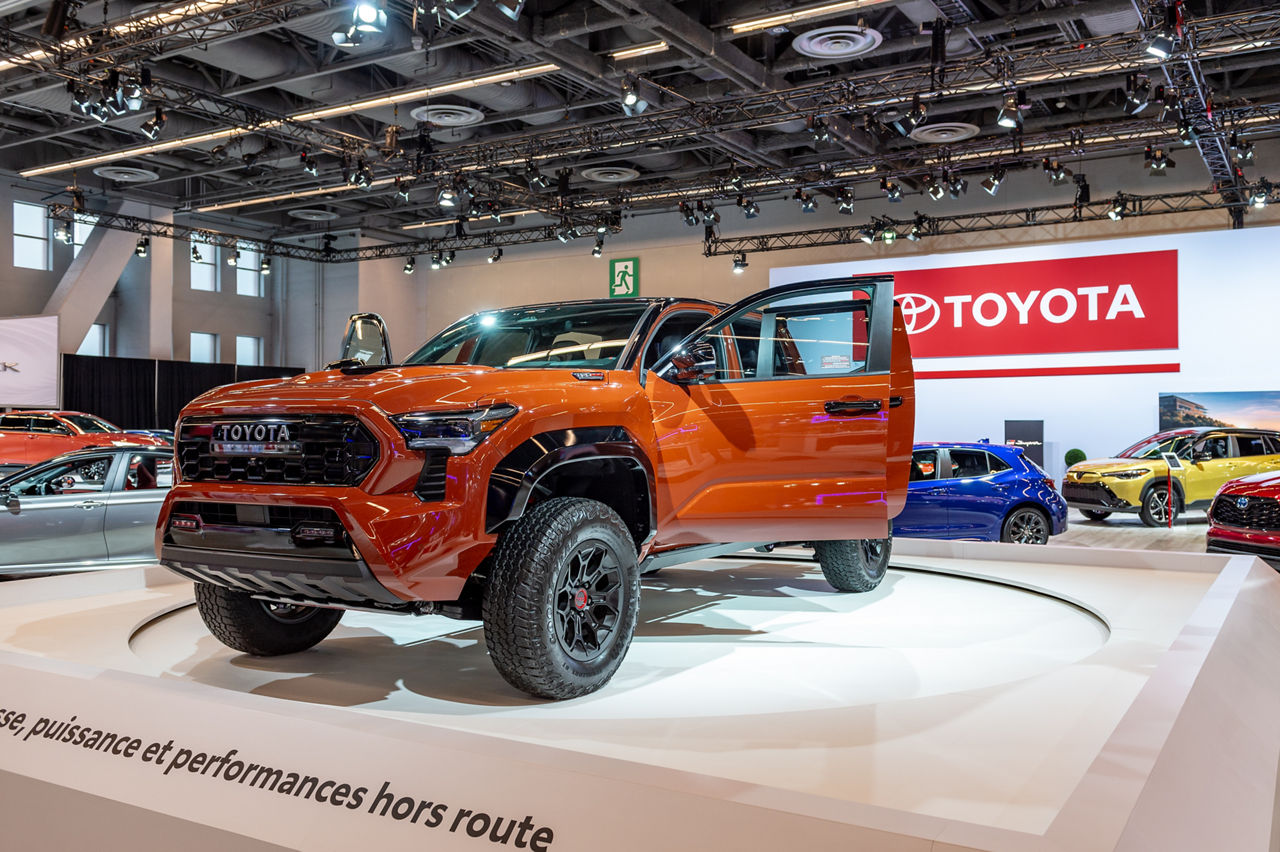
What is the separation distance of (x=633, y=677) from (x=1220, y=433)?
14.6 meters

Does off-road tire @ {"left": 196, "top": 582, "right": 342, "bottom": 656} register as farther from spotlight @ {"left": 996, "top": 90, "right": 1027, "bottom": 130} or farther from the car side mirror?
spotlight @ {"left": 996, "top": 90, "right": 1027, "bottom": 130}

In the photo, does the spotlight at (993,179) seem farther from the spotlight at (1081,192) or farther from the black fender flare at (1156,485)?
the black fender flare at (1156,485)

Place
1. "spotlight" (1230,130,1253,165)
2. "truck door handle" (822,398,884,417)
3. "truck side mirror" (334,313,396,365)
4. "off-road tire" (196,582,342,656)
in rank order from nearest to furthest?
"off-road tire" (196,582,342,656), "truck door handle" (822,398,884,417), "truck side mirror" (334,313,396,365), "spotlight" (1230,130,1253,165)

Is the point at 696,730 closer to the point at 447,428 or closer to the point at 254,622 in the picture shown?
the point at 447,428

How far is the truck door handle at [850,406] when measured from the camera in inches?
183

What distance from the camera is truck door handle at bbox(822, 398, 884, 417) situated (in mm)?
4660

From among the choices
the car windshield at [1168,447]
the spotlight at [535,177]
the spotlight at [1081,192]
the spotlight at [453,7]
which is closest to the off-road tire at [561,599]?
the spotlight at [453,7]

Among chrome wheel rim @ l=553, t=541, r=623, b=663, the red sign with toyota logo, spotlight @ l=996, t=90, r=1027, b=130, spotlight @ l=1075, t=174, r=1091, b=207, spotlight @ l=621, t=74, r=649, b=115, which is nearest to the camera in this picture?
chrome wheel rim @ l=553, t=541, r=623, b=663

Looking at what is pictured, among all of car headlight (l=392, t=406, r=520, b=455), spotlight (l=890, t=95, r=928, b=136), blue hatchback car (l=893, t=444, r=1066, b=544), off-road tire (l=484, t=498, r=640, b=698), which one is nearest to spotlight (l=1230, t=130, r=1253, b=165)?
spotlight (l=890, t=95, r=928, b=136)

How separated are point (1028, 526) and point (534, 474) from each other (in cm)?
851

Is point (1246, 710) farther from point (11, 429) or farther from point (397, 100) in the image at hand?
point (11, 429)

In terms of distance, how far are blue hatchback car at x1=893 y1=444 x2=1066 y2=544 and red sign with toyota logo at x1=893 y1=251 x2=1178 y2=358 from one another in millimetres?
8986

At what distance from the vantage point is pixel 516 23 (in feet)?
42.8

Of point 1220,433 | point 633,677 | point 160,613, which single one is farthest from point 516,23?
point 1220,433
